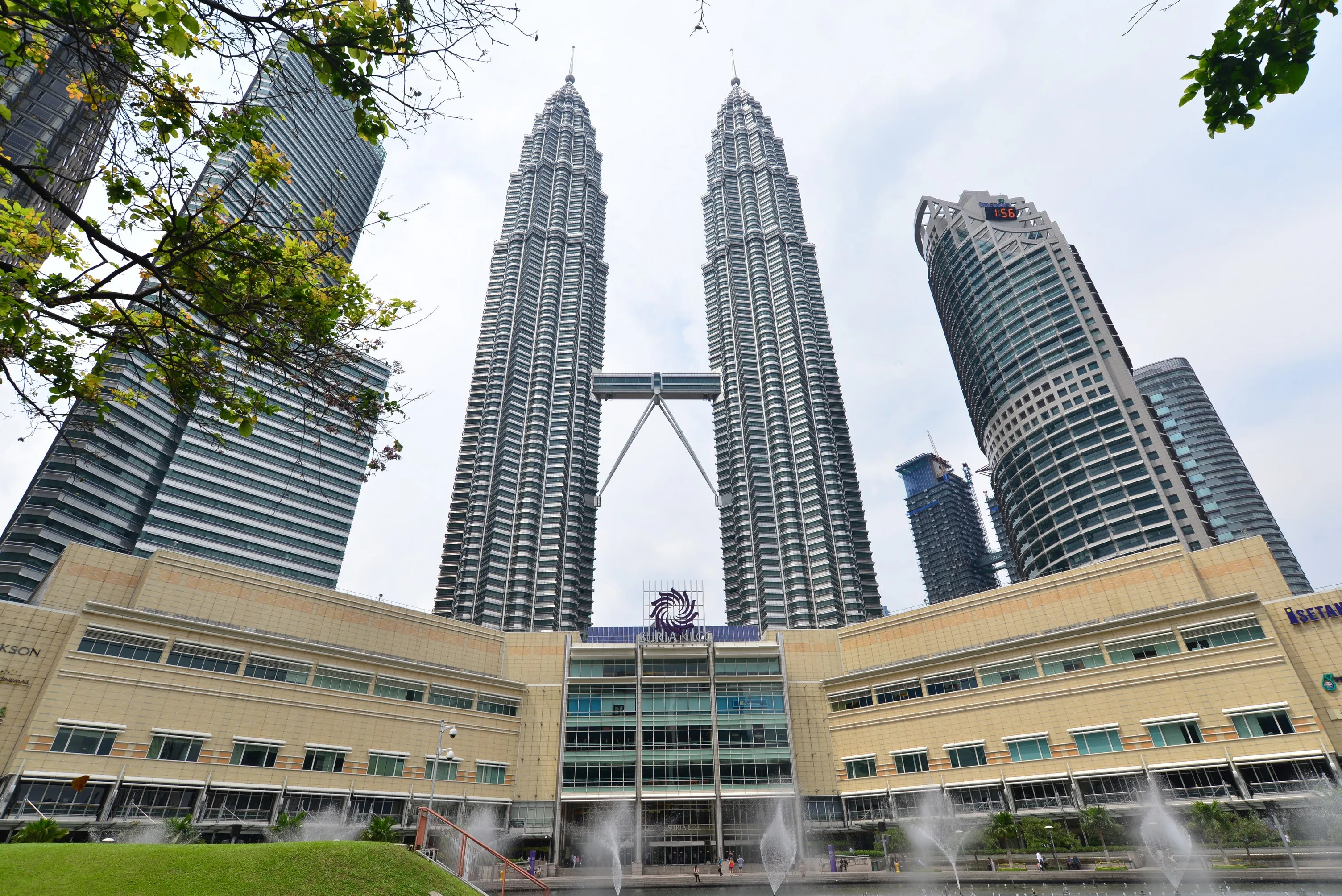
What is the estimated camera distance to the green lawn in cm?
963

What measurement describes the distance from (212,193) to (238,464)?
394ft

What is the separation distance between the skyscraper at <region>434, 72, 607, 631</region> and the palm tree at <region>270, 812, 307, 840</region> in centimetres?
6042

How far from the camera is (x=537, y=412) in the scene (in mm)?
124438

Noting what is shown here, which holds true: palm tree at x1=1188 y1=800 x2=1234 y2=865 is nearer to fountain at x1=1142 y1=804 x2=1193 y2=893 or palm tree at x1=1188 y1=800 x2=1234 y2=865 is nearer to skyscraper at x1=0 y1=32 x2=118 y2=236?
fountain at x1=1142 y1=804 x2=1193 y2=893

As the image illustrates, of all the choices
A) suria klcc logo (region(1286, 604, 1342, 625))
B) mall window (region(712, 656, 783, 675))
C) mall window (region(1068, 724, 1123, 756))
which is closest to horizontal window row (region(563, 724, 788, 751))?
mall window (region(712, 656, 783, 675))

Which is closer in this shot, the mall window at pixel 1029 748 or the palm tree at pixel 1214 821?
the palm tree at pixel 1214 821

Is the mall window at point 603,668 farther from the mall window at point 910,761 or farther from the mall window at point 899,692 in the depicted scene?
the mall window at point 910,761

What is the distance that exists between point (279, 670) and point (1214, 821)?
58.2 metres

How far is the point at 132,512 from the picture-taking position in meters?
94.4

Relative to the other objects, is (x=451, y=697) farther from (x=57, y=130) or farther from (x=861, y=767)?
(x=57, y=130)

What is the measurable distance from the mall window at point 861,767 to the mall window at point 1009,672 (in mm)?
11306

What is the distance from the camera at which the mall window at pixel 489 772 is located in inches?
2009

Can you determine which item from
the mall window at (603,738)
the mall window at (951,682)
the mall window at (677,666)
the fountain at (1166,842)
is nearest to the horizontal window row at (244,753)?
the mall window at (603,738)

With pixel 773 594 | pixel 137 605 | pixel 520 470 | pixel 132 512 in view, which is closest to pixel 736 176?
pixel 520 470
